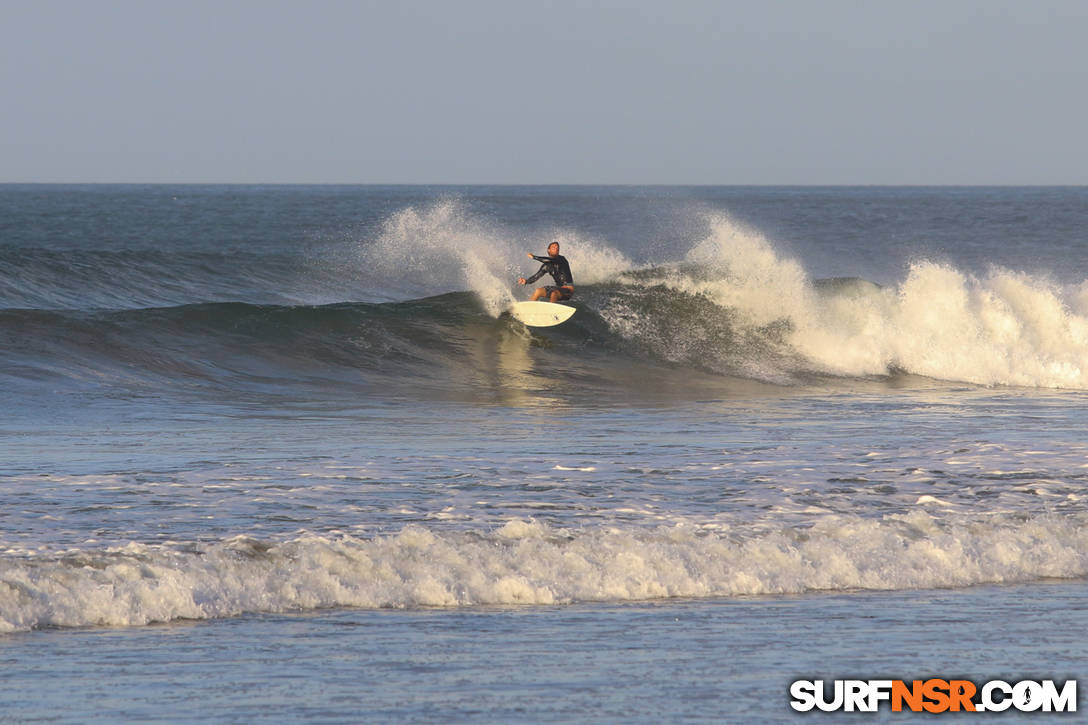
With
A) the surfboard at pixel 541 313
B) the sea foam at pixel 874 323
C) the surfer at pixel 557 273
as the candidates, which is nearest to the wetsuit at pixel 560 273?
the surfer at pixel 557 273

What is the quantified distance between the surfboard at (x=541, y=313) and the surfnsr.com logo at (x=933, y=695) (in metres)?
17.0

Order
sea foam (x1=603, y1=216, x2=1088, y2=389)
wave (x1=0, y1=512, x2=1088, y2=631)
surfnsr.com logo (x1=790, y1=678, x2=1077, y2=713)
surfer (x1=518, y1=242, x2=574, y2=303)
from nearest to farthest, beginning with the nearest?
surfnsr.com logo (x1=790, y1=678, x2=1077, y2=713) < wave (x1=0, y1=512, x2=1088, y2=631) < sea foam (x1=603, y1=216, x2=1088, y2=389) < surfer (x1=518, y1=242, x2=574, y2=303)

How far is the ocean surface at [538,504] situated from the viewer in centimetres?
641

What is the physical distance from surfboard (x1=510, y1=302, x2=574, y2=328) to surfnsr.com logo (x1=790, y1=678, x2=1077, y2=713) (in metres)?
17.0

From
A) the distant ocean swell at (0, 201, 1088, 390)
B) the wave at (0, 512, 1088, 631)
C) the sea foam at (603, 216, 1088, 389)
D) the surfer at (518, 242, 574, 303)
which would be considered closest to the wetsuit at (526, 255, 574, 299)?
the surfer at (518, 242, 574, 303)

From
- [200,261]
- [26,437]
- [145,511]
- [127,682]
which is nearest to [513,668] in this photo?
[127,682]

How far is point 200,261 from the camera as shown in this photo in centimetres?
3584

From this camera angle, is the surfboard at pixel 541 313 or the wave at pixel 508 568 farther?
the surfboard at pixel 541 313

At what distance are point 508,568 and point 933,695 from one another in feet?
9.52

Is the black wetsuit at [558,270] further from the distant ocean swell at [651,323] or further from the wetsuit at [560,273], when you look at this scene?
the distant ocean swell at [651,323]

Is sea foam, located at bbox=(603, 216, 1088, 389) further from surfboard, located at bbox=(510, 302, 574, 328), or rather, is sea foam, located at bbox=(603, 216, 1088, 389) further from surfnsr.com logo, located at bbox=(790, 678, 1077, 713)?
surfnsr.com logo, located at bbox=(790, 678, 1077, 713)

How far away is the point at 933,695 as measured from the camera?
6.07 meters

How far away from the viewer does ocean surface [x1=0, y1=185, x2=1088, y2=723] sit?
6414mm

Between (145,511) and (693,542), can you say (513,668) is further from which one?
(145,511)
